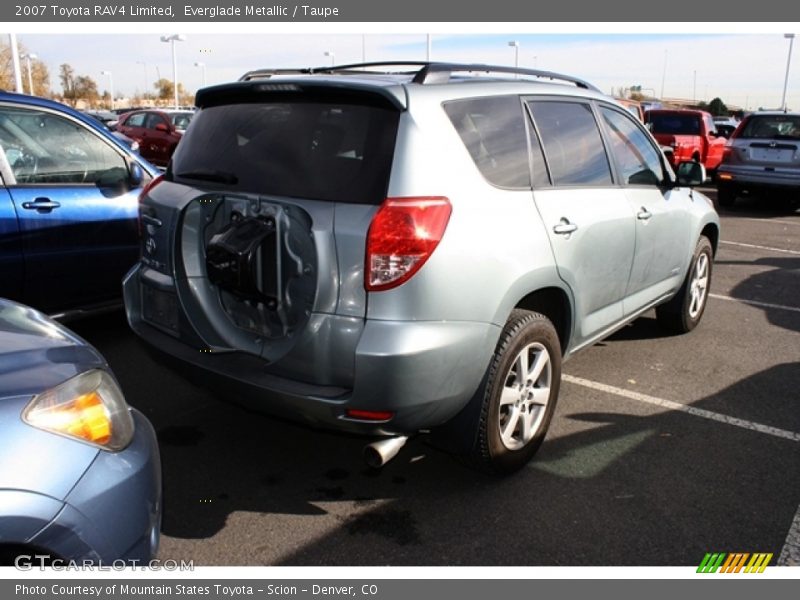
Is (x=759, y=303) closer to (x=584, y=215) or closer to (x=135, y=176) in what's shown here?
(x=584, y=215)

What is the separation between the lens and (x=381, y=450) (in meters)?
2.85

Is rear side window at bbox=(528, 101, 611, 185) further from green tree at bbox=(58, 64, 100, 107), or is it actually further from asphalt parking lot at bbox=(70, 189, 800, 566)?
green tree at bbox=(58, 64, 100, 107)

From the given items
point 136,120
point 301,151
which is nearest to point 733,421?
point 301,151

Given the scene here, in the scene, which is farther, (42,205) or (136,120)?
(136,120)

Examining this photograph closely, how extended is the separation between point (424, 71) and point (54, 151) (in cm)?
306

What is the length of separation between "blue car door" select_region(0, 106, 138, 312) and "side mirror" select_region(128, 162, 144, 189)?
0.19ft

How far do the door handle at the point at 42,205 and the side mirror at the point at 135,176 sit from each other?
55 cm

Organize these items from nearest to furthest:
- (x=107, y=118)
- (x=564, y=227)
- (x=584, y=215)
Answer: (x=564, y=227) → (x=584, y=215) → (x=107, y=118)

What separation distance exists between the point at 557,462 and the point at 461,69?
2.00 meters

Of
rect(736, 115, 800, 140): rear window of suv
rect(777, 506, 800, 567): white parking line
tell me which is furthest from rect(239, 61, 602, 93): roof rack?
rect(736, 115, 800, 140): rear window of suv

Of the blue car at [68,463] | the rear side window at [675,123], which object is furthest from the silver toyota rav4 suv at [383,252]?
the rear side window at [675,123]

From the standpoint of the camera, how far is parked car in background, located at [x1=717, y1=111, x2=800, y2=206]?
12.5 meters

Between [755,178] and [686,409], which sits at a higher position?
[755,178]

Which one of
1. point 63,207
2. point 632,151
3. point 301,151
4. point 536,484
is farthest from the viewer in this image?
point 63,207
